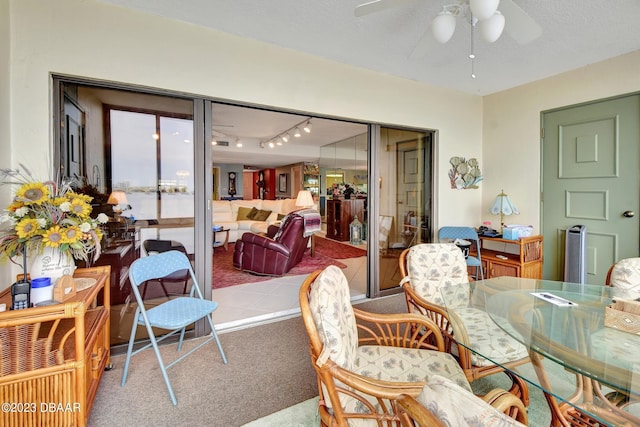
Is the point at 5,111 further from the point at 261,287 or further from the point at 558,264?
the point at 558,264

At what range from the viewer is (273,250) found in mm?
4418

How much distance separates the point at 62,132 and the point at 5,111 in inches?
11.4

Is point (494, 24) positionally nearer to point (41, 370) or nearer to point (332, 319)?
point (332, 319)

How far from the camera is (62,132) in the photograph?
6.92 feet

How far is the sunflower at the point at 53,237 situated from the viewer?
4.81ft

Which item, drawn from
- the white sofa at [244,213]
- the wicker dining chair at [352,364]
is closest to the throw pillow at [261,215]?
the white sofa at [244,213]

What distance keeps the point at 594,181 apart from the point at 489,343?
2789 mm

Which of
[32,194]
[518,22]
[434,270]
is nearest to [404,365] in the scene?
[434,270]

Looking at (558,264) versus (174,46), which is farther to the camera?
(558,264)

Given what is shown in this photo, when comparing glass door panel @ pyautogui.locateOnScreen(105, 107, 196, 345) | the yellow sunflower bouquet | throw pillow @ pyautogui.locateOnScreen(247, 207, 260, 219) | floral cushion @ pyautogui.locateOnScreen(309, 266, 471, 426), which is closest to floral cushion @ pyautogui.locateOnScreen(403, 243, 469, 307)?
floral cushion @ pyautogui.locateOnScreen(309, 266, 471, 426)

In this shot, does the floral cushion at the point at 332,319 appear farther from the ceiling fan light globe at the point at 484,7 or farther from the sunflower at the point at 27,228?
the ceiling fan light globe at the point at 484,7

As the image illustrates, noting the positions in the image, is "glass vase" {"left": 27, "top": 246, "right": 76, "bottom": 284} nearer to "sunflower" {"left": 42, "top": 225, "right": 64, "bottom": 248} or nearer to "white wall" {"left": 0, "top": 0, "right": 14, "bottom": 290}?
"sunflower" {"left": 42, "top": 225, "right": 64, "bottom": 248}

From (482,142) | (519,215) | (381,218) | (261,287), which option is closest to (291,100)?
(381,218)

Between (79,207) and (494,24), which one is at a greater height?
(494,24)
